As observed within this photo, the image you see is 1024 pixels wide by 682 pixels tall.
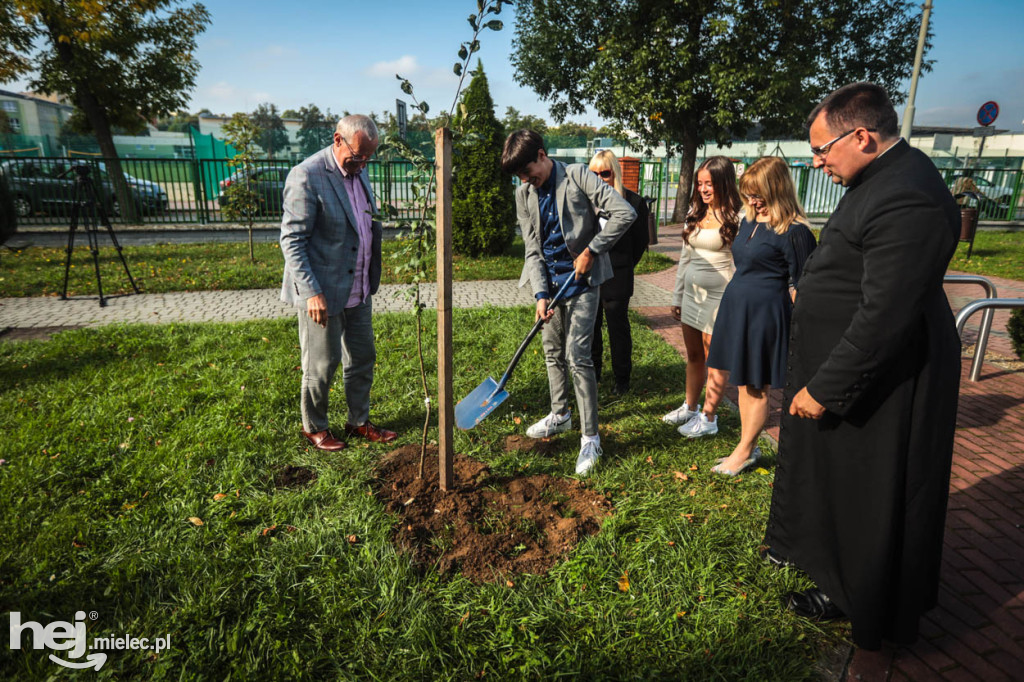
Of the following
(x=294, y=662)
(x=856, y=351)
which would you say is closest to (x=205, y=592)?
(x=294, y=662)

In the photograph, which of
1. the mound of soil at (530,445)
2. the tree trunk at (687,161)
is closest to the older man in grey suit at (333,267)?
the mound of soil at (530,445)

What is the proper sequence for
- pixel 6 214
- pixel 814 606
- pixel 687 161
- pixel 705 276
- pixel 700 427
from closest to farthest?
pixel 814 606 < pixel 705 276 < pixel 700 427 < pixel 6 214 < pixel 687 161

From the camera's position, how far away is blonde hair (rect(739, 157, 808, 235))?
3301 millimetres

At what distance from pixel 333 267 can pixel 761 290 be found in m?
2.64

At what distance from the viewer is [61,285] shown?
8914 mm

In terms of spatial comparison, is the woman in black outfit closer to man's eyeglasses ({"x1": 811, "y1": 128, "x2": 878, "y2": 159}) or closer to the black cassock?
the black cassock

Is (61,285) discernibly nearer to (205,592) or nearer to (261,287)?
(261,287)

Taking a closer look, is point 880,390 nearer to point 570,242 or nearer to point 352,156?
point 570,242

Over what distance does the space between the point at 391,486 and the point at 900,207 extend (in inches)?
113

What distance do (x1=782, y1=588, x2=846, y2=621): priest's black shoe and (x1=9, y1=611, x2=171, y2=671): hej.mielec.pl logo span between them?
2669mm

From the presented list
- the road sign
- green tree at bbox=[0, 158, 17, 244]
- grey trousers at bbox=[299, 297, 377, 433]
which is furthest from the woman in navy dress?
the road sign

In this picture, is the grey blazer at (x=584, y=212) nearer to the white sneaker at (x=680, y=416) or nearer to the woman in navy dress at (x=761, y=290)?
the woman in navy dress at (x=761, y=290)

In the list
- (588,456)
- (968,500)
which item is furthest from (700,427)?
(968,500)

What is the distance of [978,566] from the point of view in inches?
112
